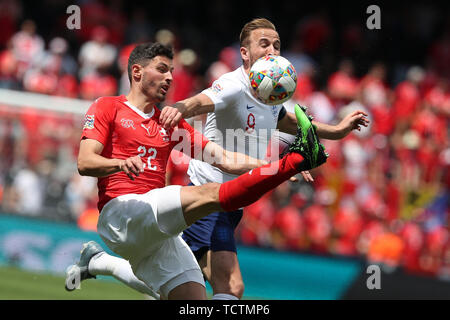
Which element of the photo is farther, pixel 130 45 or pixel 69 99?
pixel 130 45

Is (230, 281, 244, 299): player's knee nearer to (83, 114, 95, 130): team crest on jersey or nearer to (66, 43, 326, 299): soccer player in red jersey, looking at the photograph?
(66, 43, 326, 299): soccer player in red jersey

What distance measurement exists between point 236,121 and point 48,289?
4.76 meters

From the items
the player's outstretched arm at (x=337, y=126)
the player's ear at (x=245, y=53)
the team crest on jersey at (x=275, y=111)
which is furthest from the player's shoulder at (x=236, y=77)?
the player's outstretched arm at (x=337, y=126)

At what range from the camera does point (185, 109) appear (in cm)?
582

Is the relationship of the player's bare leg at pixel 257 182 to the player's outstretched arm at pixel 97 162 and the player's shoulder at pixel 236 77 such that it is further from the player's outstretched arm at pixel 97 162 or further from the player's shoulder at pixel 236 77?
the player's shoulder at pixel 236 77

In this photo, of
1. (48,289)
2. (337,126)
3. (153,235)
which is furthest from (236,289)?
(48,289)

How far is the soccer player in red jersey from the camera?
16.8 feet

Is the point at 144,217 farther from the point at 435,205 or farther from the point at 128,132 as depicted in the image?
the point at 435,205

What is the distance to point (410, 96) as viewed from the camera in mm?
13492

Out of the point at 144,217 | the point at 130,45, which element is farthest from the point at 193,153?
the point at 130,45

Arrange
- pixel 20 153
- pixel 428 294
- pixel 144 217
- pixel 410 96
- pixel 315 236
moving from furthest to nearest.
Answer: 1. pixel 410 96
2. pixel 20 153
3. pixel 315 236
4. pixel 428 294
5. pixel 144 217

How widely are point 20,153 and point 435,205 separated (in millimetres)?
6747

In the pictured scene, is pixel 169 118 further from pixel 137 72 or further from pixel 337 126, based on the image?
pixel 337 126
